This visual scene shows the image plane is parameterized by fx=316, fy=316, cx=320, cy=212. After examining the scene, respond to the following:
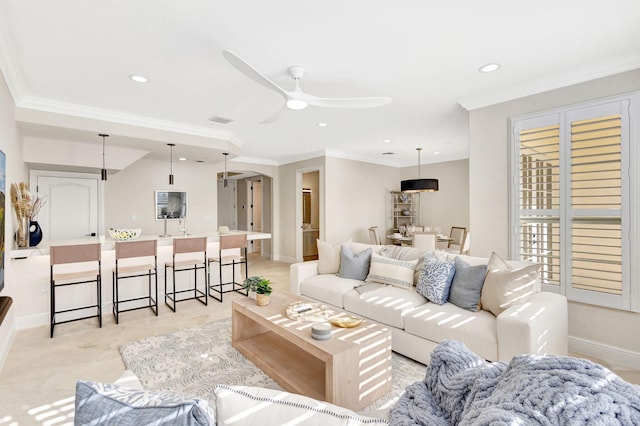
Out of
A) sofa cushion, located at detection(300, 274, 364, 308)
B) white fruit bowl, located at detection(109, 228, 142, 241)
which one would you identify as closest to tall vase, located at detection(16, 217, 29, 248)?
white fruit bowl, located at detection(109, 228, 142, 241)

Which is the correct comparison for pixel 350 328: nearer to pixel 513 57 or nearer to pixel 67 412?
pixel 67 412

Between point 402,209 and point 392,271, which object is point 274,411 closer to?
point 392,271

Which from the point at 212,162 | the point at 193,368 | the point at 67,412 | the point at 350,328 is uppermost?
the point at 212,162

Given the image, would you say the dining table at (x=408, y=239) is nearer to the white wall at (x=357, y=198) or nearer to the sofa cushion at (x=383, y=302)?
the white wall at (x=357, y=198)

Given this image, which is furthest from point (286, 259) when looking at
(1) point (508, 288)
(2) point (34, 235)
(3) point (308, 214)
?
(1) point (508, 288)

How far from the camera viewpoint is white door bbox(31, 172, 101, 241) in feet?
15.6

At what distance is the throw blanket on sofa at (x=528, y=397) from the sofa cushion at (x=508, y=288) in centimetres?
179

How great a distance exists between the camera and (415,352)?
8.73 feet

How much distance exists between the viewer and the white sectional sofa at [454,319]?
2164mm

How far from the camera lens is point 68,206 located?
4.98 metres

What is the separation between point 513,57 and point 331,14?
66.4 inches

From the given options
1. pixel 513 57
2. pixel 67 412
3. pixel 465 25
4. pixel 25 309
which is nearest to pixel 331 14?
pixel 465 25

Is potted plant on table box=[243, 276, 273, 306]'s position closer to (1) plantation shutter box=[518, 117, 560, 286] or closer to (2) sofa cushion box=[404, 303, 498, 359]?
(2) sofa cushion box=[404, 303, 498, 359]

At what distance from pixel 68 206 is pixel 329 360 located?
5.16 m
